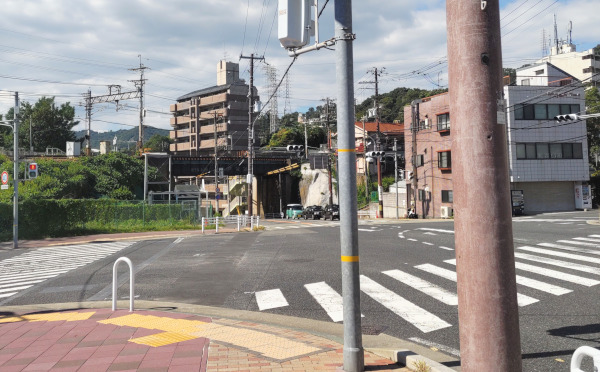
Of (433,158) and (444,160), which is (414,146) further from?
(444,160)

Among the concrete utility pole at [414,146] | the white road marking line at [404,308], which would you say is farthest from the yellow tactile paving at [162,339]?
the concrete utility pole at [414,146]

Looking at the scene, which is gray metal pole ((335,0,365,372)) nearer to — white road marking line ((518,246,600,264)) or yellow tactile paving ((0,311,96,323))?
yellow tactile paving ((0,311,96,323))

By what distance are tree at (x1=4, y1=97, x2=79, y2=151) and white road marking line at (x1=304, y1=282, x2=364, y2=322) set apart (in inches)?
3212

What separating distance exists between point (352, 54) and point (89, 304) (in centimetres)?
823

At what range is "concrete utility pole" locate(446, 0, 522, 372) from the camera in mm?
3109

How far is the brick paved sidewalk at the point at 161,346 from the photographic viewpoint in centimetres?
563

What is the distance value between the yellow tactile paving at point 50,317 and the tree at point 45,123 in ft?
265

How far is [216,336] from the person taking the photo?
22.7 feet

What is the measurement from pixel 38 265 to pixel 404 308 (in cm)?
1465

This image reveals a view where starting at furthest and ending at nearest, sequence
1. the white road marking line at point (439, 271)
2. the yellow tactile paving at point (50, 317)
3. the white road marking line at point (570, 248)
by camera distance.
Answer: the white road marking line at point (570, 248)
the white road marking line at point (439, 271)
the yellow tactile paving at point (50, 317)

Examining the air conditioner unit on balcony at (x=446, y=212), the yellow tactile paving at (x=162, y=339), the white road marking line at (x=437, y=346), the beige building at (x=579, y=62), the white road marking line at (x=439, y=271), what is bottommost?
the white road marking line at (x=437, y=346)

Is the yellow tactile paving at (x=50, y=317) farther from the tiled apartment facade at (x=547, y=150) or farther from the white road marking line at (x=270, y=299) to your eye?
the tiled apartment facade at (x=547, y=150)

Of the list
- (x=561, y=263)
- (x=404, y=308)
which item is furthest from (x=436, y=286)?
(x=561, y=263)

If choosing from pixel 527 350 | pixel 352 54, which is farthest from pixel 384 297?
pixel 352 54
